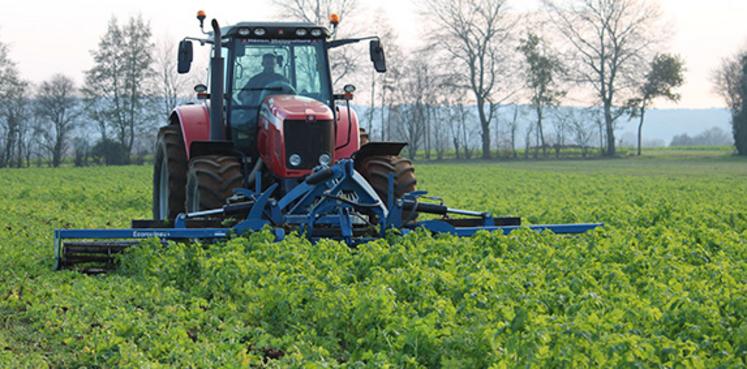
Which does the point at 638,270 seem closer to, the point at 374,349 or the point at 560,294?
the point at 560,294

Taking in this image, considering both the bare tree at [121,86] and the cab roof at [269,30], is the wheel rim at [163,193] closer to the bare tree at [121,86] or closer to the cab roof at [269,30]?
the cab roof at [269,30]

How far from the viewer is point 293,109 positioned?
10.9 meters

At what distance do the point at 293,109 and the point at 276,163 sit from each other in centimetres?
64

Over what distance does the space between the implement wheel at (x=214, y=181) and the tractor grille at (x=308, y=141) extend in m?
0.61

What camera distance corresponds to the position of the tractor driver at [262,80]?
38.7 feet

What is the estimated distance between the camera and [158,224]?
410 inches

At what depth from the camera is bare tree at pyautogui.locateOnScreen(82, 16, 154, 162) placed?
64.9 m

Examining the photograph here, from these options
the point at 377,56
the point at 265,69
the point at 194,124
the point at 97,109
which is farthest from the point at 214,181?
the point at 97,109

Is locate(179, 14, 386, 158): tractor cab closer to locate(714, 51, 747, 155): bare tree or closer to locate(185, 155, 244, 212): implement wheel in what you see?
locate(185, 155, 244, 212): implement wheel

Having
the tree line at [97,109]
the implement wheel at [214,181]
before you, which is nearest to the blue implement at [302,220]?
the implement wheel at [214,181]

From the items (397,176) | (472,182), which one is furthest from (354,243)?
(472,182)

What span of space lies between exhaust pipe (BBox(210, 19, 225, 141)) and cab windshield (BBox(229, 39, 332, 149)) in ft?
0.70

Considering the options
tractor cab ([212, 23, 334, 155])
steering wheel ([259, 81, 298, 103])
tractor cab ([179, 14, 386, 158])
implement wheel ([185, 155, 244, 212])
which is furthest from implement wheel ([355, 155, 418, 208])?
implement wheel ([185, 155, 244, 212])

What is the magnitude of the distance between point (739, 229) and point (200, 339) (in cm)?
1015
